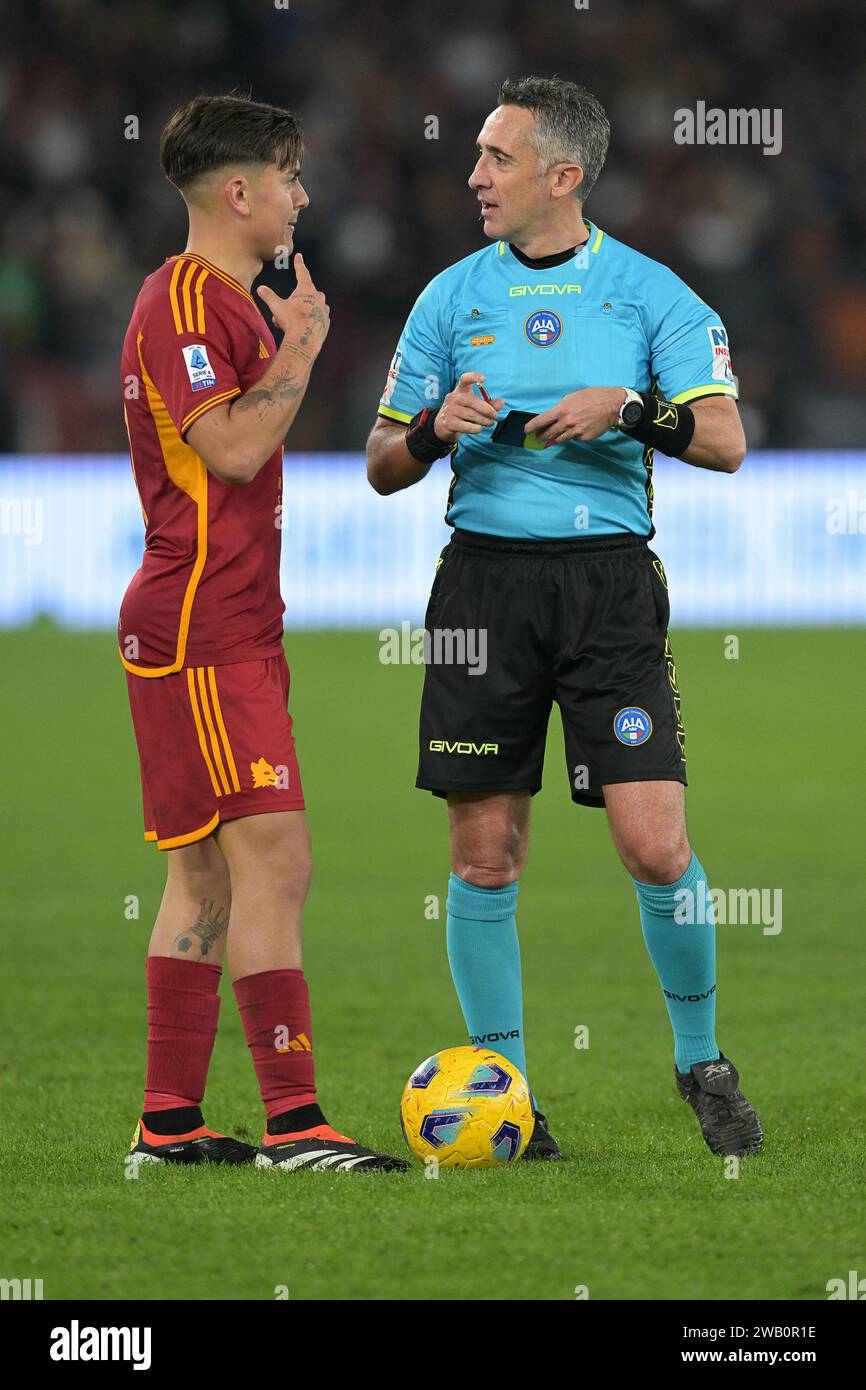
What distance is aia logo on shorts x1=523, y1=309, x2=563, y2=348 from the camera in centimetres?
457

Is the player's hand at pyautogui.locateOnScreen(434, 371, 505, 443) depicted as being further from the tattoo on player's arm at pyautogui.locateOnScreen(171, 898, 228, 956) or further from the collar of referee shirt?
the tattoo on player's arm at pyautogui.locateOnScreen(171, 898, 228, 956)

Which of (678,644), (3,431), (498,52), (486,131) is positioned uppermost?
(498,52)

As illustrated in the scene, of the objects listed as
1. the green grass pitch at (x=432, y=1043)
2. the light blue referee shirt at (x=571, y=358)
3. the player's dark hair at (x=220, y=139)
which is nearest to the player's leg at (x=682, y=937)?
the green grass pitch at (x=432, y=1043)

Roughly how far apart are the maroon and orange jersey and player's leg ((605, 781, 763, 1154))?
93 centimetres

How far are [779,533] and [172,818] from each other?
37.3 feet

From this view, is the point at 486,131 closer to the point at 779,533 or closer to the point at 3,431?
the point at 779,533

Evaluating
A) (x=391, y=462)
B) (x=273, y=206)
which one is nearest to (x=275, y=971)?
(x=391, y=462)

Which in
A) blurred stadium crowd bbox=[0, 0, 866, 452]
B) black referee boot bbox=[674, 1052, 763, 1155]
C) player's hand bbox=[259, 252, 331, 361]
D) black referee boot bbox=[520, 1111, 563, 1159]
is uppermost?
blurred stadium crowd bbox=[0, 0, 866, 452]

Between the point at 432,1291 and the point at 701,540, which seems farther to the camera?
the point at 701,540

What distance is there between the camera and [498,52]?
823 inches

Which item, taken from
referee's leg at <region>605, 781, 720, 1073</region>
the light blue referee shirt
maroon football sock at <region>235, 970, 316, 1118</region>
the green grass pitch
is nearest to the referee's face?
the light blue referee shirt
